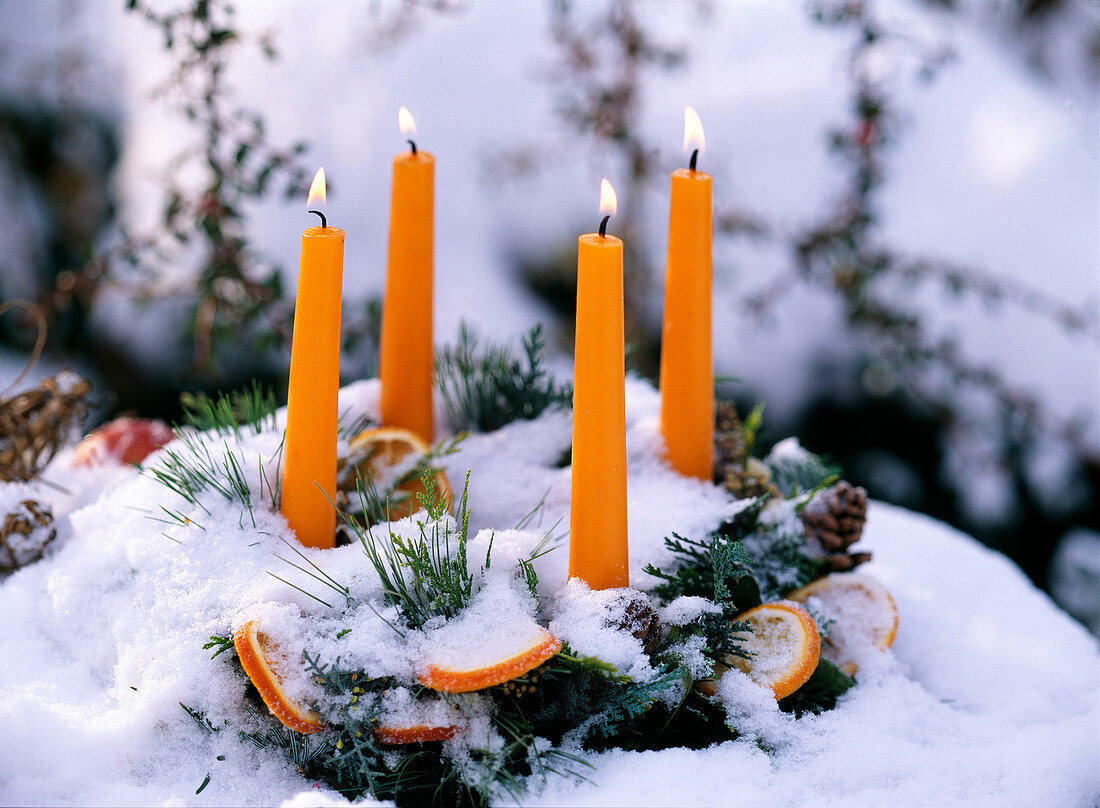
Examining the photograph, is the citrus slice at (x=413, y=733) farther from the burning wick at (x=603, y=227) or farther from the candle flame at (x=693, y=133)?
the candle flame at (x=693, y=133)

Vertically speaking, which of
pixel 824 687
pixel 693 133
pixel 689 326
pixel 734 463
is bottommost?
pixel 824 687

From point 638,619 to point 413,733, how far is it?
0.13 meters

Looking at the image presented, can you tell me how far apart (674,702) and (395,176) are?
37 cm

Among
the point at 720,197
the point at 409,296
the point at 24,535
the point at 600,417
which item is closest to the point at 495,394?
the point at 409,296

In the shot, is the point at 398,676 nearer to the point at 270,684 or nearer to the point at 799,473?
the point at 270,684

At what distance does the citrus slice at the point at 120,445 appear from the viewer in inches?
28.8

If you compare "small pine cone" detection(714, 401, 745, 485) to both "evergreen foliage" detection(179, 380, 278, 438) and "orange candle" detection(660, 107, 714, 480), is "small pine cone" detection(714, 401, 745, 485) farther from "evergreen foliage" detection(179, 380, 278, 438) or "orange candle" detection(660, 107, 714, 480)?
"evergreen foliage" detection(179, 380, 278, 438)

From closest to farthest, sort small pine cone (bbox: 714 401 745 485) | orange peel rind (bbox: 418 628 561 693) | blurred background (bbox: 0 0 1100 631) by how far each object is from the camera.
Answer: orange peel rind (bbox: 418 628 561 693) < small pine cone (bbox: 714 401 745 485) < blurred background (bbox: 0 0 1100 631)

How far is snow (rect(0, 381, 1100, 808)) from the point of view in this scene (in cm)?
45

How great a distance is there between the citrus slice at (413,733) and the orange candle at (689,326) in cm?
25

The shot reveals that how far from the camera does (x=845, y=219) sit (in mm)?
1196

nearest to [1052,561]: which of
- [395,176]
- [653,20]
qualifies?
[653,20]

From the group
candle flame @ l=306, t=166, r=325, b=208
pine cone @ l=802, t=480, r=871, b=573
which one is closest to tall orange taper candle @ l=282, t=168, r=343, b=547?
candle flame @ l=306, t=166, r=325, b=208

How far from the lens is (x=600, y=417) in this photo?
0.47 metres
